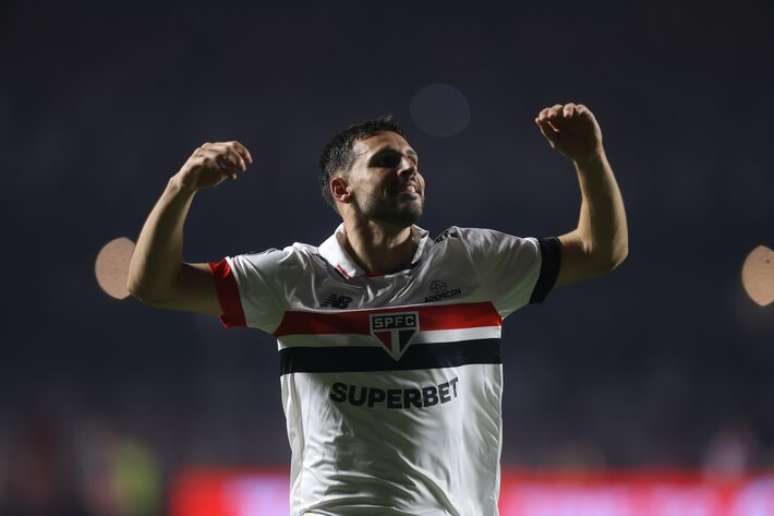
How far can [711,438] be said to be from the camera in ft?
21.9

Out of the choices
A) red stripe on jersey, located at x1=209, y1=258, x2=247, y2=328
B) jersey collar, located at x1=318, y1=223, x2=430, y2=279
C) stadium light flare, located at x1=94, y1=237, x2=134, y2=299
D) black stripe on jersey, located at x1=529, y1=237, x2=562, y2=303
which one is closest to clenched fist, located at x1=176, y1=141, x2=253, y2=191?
red stripe on jersey, located at x1=209, y1=258, x2=247, y2=328

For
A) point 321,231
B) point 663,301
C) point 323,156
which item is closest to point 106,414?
point 321,231

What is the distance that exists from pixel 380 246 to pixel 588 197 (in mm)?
474

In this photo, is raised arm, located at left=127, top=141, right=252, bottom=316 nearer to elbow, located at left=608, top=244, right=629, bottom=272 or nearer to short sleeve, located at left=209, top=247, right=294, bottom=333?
short sleeve, located at left=209, top=247, right=294, bottom=333

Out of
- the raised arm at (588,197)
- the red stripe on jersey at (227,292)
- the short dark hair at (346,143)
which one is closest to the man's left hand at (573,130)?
the raised arm at (588,197)

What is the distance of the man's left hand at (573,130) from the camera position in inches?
69.6

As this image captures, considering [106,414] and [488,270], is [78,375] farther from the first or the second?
[488,270]

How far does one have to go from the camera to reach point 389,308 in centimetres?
175

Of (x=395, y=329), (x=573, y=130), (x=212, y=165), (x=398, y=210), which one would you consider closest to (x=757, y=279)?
(x=573, y=130)

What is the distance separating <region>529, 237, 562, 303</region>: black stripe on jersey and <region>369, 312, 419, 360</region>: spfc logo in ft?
0.97

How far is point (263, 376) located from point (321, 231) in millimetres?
1302

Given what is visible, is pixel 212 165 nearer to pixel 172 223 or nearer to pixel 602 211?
pixel 172 223

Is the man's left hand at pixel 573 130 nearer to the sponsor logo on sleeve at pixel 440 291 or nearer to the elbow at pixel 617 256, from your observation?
the elbow at pixel 617 256

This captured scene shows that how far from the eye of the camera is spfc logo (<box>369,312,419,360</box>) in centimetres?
170
